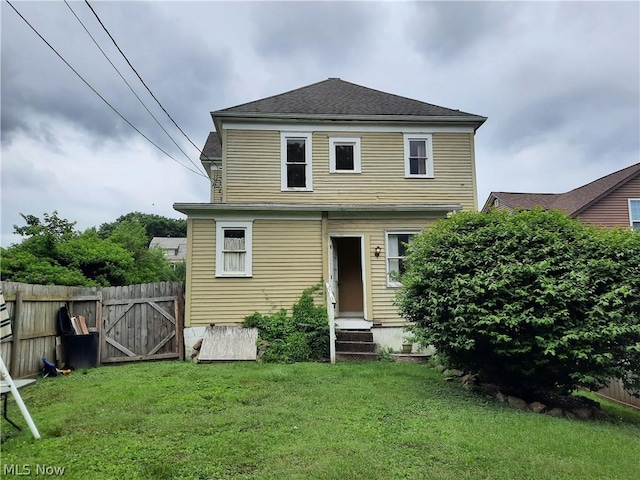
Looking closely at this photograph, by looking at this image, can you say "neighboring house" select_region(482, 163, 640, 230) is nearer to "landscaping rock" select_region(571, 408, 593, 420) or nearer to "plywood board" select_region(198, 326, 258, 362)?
"landscaping rock" select_region(571, 408, 593, 420)

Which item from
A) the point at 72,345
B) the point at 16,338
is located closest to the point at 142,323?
the point at 72,345

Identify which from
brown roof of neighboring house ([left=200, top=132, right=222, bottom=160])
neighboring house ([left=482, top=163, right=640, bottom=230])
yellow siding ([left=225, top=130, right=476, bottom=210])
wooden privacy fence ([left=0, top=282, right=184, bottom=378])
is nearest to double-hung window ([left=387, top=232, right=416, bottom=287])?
yellow siding ([left=225, top=130, right=476, bottom=210])

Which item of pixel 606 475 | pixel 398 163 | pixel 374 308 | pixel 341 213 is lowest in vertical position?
pixel 606 475

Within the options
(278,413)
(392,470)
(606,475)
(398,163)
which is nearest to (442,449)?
(392,470)

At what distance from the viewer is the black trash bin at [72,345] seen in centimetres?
811

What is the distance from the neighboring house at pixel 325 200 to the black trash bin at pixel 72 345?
206cm

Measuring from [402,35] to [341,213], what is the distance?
5.92 meters

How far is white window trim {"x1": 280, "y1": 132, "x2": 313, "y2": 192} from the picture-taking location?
456 inches

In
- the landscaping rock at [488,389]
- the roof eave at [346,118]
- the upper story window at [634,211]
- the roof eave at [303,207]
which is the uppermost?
the roof eave at [346,118]

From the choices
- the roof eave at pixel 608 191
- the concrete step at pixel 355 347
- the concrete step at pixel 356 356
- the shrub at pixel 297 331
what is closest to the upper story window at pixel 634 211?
the roof eave at pixel 608 191

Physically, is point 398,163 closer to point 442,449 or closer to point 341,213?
point 341,213

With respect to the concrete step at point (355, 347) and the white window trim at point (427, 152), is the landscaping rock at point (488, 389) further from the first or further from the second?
the white window trim at point (427, 152)

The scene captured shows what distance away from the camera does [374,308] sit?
9977mm

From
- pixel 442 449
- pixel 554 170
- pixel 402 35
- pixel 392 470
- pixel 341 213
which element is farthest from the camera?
pixel 554 170
